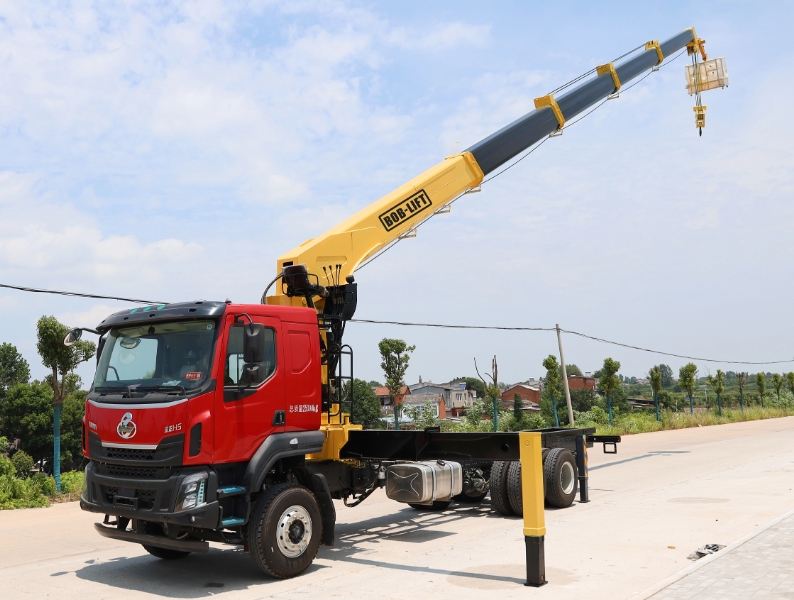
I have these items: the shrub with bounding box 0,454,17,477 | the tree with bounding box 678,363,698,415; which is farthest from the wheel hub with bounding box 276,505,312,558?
the tree with bounding box 678,363,698,415

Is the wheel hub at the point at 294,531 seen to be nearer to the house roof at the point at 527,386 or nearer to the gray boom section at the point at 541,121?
the gray boom section at the point at 541,121

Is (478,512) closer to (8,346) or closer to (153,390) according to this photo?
(153,390)

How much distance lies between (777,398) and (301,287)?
2216 inches

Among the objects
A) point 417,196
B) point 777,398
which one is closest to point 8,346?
point 777,398

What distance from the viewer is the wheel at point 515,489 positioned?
11.2m

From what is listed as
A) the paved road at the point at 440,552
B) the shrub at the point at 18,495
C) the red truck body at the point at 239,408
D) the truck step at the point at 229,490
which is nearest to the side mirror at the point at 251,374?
the red truck body at the point at 239,408

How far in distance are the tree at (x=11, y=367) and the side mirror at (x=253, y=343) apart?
83813mm

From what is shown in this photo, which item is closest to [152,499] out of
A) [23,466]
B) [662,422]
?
[23,466]

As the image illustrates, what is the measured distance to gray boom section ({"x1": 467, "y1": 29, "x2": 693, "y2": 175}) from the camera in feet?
43.9

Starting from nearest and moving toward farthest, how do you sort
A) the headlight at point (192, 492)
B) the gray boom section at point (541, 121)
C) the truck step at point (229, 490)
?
1. the headlight at point (192, 492)
2. the truck step at point (229, 490)
3. the gray boom section at point (541, 121)

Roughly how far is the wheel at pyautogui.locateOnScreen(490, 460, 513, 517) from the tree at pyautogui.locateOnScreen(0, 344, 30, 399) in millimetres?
81354

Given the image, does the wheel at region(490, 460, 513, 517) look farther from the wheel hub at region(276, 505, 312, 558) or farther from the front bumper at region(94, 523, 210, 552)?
the front bumper at region(94, 523, 210, 552)

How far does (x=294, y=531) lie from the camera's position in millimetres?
7766

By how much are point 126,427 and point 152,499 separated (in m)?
0.74
